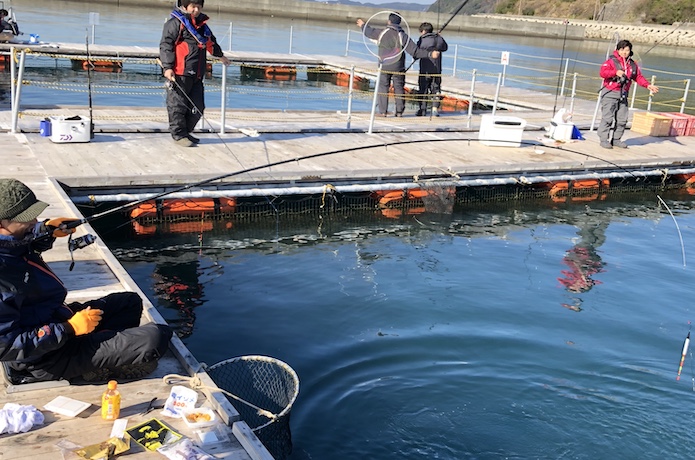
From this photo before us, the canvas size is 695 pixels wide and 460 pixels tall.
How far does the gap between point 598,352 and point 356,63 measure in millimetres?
17844

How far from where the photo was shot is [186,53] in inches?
378

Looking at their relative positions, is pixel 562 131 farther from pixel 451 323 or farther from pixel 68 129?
pixel 68 129

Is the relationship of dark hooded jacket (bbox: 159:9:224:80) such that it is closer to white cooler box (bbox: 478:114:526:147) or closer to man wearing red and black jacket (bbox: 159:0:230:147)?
man wearing red and black jacket (bbox: 159:0:230:147)

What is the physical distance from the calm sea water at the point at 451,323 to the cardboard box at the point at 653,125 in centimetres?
412

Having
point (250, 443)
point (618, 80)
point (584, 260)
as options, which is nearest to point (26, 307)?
point (250, 443)

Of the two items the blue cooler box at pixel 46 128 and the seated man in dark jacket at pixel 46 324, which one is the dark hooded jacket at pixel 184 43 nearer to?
the blue cooler box at pixel 46 128

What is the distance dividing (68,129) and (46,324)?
21.5 ft

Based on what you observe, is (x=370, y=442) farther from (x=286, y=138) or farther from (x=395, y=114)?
(x=395, y=114)

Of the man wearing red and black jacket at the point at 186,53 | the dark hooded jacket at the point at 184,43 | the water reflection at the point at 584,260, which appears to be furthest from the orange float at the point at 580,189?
the dark hooded jacket at the point at 184,43

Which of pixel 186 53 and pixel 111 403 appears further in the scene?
pixel 186 53

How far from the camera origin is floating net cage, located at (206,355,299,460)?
203 inches

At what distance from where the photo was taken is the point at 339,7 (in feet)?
199

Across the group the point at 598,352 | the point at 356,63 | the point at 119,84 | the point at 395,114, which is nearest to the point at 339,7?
the point at 356,63

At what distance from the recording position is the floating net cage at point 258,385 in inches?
203
